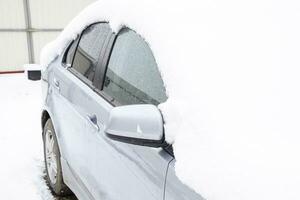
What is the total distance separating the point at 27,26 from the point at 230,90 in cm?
911

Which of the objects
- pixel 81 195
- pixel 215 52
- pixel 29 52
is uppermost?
pixel 215 52

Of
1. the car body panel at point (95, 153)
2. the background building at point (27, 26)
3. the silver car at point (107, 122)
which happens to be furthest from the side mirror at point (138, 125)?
the background building at point (27, 26)

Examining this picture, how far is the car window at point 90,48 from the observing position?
2723mm

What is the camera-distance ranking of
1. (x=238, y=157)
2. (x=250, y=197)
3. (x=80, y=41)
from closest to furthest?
(x=250, y=197)
(x=238, y=157)
(x=80, y=41)

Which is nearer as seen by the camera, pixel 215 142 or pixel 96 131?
pixel 215 142

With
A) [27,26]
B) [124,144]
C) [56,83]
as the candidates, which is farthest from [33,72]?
[27,26]

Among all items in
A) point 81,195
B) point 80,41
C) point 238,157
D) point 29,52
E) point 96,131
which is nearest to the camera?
point 238,157

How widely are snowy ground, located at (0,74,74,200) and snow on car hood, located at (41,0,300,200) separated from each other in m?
2.14

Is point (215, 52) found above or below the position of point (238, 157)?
above

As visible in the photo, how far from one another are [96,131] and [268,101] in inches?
43.2

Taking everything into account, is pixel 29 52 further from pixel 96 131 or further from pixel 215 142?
pixel 215 142

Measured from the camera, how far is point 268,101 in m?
1.60

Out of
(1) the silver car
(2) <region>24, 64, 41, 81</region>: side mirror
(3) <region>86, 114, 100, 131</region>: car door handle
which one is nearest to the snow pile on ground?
(1) the silver car

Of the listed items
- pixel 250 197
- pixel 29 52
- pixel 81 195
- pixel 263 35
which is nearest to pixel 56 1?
pixel 29 52
